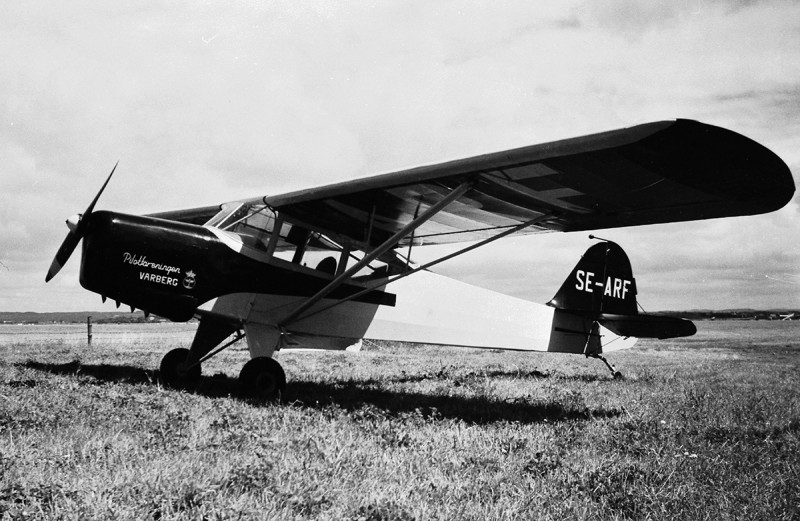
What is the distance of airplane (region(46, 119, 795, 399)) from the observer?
4.71 meters

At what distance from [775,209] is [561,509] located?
14.0ft

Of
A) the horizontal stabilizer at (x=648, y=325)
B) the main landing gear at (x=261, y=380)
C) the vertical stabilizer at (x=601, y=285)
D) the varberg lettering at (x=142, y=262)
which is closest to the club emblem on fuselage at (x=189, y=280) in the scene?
the varberg lettering at (x=142, y=262)

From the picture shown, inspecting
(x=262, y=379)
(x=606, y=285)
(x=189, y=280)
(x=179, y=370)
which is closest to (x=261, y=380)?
(x=262, y=379)

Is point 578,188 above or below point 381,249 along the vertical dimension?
above

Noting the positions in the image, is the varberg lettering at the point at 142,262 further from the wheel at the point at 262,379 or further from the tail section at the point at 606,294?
the tail section at the point at 606,294

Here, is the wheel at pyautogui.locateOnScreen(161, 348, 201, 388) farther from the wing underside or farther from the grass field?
the wing underside

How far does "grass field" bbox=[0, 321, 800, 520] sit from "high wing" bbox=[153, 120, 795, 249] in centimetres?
228

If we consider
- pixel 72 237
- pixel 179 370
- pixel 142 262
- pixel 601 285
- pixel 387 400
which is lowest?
Answer: pixel 179 370

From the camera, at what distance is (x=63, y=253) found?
21.0ft

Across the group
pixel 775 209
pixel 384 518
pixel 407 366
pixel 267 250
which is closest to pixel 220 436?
pixel 384 518

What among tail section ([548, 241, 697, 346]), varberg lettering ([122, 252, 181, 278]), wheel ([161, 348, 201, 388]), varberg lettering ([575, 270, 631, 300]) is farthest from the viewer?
varberg lettering ([575, 270, 631, 300])

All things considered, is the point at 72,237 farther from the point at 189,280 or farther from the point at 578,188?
the point at 578,188

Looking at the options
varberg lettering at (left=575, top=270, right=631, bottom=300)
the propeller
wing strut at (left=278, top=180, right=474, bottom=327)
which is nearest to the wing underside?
wing strut at (left=278, top=180, right=474, bottom=327)

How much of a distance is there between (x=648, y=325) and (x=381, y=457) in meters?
8.02
